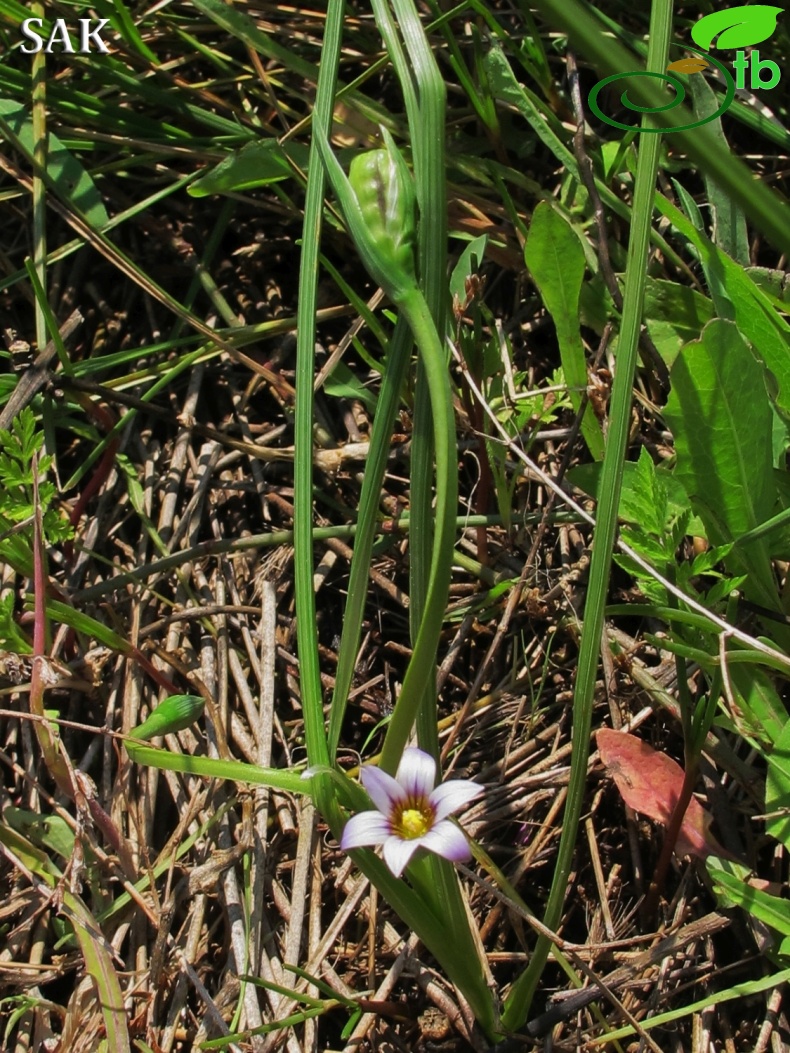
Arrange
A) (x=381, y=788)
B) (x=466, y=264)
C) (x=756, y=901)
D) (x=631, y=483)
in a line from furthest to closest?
(x=466, y=264) → (x=631, y=483) → (x=756, y=901) → (x=381, y=788)

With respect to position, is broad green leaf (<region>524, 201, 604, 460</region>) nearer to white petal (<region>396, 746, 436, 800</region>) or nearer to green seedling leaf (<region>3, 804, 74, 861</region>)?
white petal (<region>396, 746, 436, 800</region>)

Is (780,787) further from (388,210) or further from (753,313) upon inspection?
(388,210)

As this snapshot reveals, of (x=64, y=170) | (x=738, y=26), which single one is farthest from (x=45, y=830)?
(x=738, y=26)

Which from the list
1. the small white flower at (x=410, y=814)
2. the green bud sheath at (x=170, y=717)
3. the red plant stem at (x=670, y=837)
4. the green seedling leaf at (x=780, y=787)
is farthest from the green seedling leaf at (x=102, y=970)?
the green seedling leaf at (x=780, y=787)

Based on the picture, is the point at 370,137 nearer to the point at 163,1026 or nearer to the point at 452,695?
the point at 452,695

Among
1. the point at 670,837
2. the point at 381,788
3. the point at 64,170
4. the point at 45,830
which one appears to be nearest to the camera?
the point at 381,788
